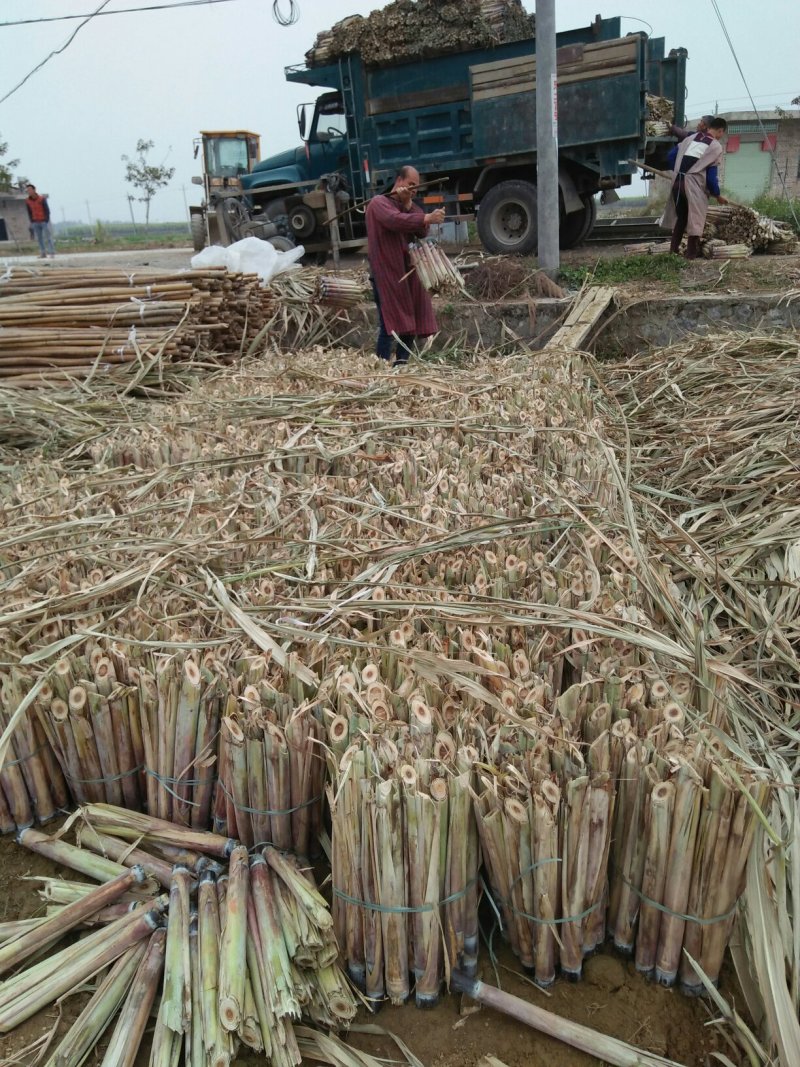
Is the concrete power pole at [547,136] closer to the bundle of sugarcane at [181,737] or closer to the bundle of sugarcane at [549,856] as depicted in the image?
the bundle of sugarcane at [181,737]

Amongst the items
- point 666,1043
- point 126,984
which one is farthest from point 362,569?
point 666,1043

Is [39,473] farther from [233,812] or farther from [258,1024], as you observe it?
[258,1024]

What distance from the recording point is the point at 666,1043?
158 cm

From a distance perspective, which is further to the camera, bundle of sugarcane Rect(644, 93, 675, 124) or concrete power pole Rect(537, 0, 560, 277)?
bundle of sugarcane Rect(644, 93, 675, 124)

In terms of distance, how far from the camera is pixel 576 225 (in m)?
11.6

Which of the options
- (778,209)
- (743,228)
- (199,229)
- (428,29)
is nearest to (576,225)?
(743,228)

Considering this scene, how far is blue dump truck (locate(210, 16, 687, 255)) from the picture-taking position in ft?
33.0

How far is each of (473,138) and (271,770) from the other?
11.0m

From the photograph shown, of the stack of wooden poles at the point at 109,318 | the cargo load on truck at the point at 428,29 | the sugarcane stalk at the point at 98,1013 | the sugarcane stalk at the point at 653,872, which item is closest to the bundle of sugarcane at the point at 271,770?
the sugarcane stalk at the point at 98,1013

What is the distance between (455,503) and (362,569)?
46 cm

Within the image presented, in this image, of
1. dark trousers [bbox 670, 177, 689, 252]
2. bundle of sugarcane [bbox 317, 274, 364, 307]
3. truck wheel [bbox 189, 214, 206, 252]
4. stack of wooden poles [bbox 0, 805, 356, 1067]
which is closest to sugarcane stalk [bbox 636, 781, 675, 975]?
Answer: stack of wooden poles [bbox 0, 805, 356, 1067]

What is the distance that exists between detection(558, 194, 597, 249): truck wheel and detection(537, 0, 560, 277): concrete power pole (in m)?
3.26

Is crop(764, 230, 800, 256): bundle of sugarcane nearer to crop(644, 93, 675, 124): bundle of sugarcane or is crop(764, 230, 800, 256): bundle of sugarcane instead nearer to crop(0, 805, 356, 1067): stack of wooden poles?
crop(644, 93, 675, 124): bundle of sugarcane

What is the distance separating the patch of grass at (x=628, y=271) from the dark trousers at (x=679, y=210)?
0.78 meters
